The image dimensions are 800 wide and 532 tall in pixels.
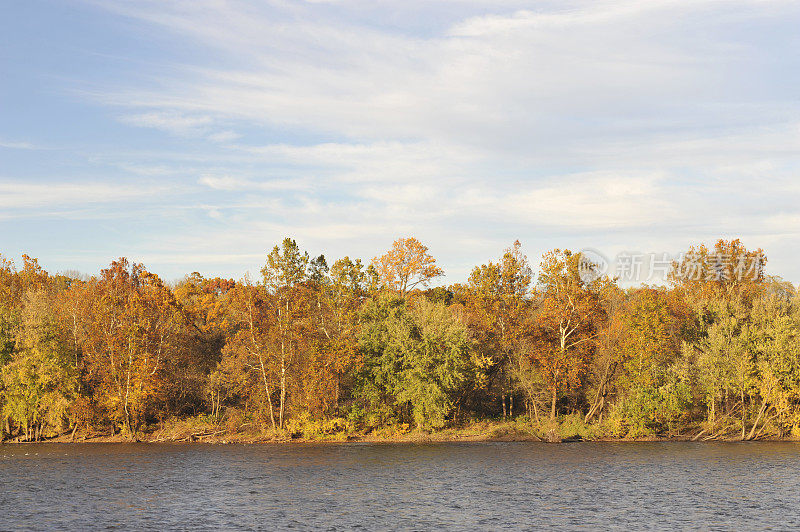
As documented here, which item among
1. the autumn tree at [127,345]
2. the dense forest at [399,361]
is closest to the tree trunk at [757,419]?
the dense forest at [399,361]

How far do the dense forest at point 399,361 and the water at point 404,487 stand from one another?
7804mm

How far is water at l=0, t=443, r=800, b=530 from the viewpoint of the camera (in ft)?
145

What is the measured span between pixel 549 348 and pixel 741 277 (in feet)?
120

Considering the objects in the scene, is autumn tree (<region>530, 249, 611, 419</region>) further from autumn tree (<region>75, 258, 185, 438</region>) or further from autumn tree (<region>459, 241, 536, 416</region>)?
autumn tree (<region>75, 258, 185, 438</region>)

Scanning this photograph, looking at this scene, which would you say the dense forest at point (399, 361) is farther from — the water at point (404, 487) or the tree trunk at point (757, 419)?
the water at point (404, 487)

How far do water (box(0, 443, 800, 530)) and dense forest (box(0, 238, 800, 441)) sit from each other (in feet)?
25.6

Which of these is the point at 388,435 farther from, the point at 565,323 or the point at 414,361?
the point at 565,323

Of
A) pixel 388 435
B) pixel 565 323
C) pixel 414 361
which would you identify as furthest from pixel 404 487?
pixel 565 323

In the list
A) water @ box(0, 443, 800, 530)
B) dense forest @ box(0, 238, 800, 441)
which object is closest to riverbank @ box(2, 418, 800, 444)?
dense forest @ box(0, 238, 800, 441)

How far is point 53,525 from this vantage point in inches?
1671

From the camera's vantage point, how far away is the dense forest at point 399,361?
287ft

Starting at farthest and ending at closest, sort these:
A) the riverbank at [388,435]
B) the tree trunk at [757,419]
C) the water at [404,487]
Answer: the riverbank at [388,435] → the tree trunk at [757,419] → the water at [404,487]

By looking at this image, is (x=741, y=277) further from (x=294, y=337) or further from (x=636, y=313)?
(x=294, y=337)

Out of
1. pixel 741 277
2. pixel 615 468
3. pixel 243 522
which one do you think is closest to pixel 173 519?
pixel 243 522
